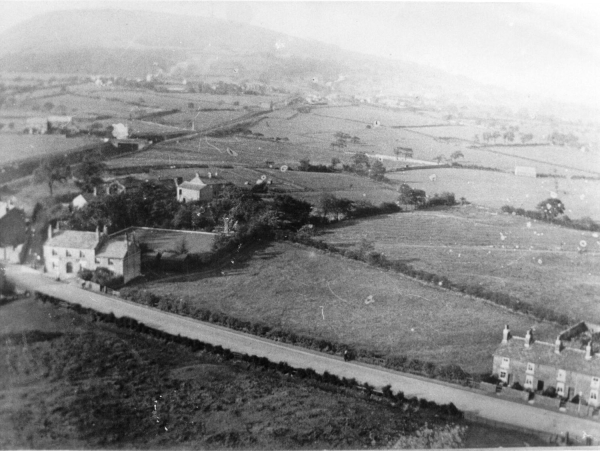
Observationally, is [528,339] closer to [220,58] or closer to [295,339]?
[295,339]

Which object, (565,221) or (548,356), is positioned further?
(565,221)

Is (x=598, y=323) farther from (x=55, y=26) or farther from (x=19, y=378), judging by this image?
(x=55, y=26)

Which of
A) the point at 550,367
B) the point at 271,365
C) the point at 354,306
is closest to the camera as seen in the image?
A: the point at 550,367

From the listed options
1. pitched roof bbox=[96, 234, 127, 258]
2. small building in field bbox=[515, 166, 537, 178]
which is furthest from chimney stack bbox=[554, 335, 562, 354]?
pitched roof bbox=[96, 234, 127, 258]

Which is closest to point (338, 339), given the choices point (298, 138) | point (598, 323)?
point (298, 138)

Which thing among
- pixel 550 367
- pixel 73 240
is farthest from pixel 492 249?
pixel 73 240

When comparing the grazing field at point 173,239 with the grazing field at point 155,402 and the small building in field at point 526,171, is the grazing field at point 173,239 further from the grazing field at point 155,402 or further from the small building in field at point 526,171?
the small building in field at point 526,171
